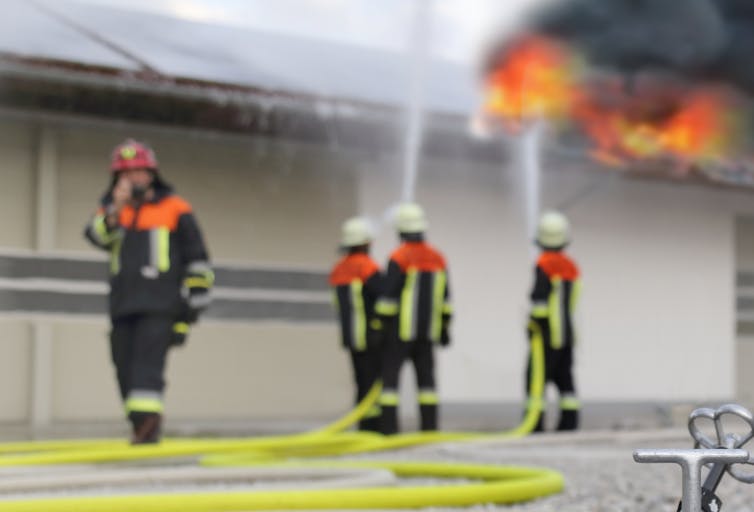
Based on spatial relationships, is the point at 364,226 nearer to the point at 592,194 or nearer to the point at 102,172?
the point at 102,172

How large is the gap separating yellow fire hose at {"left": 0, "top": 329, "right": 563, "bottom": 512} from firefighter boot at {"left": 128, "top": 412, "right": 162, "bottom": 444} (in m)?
0.12

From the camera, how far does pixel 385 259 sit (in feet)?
41.4

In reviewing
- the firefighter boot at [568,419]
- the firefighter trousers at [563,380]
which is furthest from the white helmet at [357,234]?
the firefighter boot at [568,419]

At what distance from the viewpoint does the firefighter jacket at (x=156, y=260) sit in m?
7.11

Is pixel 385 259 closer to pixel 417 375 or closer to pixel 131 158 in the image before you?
pixel 417 375

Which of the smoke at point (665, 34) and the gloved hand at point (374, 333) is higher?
the smoke at point (665, 34)

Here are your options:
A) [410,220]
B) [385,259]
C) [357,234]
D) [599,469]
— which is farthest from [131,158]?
[385,259]

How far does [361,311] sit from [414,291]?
489 mm

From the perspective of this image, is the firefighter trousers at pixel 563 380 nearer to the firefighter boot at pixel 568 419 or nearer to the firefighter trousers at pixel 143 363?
the firefighter boot at pixel 568 419

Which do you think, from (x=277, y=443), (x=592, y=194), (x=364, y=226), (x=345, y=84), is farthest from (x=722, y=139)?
(x=277, y=443)

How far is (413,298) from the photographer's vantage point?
9164mm

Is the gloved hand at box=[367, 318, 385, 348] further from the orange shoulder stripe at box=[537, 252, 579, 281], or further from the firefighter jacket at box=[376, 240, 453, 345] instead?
the orange shoulder stripe at box=[537, 252, 579, 281]

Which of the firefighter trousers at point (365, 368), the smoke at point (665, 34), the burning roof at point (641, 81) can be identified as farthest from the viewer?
the smoke at point (665, 34)

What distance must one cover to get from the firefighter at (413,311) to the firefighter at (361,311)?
0.25 meters
